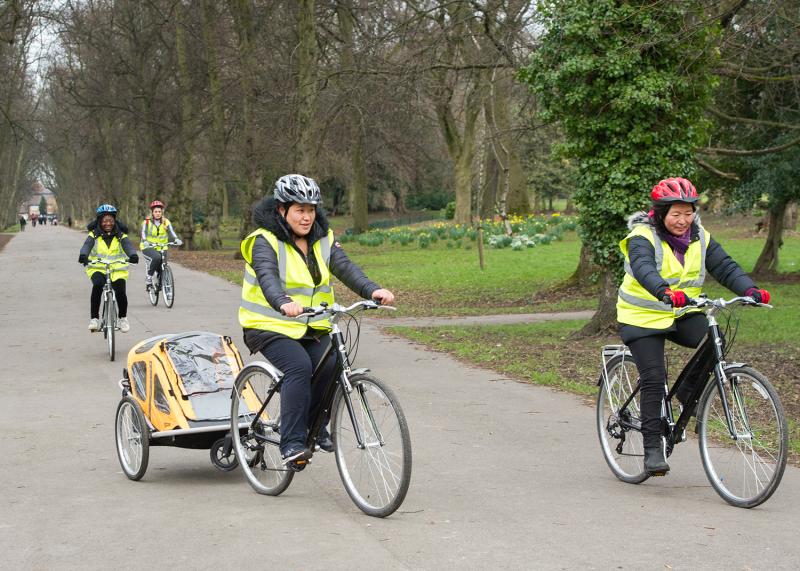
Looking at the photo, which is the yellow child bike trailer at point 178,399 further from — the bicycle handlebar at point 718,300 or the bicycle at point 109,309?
the bicycle at point 109,309

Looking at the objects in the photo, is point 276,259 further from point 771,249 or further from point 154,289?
point 771,249

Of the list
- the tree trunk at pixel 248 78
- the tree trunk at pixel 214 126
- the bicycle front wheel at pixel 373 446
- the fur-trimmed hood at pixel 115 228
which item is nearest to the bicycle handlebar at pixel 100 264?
the fur-trimmed hood at pixel 115 228

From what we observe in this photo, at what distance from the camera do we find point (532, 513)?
6066mm

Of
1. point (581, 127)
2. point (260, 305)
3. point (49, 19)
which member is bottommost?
point (260, 305)

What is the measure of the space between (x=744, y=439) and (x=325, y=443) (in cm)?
227

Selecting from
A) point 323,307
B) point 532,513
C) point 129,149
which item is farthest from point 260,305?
point 129,149

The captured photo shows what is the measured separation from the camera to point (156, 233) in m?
20.7

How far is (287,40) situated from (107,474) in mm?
30140

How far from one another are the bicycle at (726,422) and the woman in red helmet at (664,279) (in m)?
0.11

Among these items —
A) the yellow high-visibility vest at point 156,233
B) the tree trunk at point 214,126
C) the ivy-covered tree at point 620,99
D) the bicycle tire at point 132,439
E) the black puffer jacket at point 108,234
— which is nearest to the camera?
the bicycle tire at point 132,439

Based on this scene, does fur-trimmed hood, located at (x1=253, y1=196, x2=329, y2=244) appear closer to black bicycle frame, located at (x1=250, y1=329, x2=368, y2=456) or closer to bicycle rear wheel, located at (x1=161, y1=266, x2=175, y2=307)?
black bicycle frame, located at (x1=250, y1=329, x2=368, y2=456)

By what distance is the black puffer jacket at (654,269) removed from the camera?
6298mm

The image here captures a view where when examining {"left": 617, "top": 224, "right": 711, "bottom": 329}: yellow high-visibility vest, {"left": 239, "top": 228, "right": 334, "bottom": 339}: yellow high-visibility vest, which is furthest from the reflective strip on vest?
{"left": 617, "top": 224, "right": 711, "bottom": 329}: yellow high-visibility vest

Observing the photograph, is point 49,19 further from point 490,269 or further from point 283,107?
point 490,269
